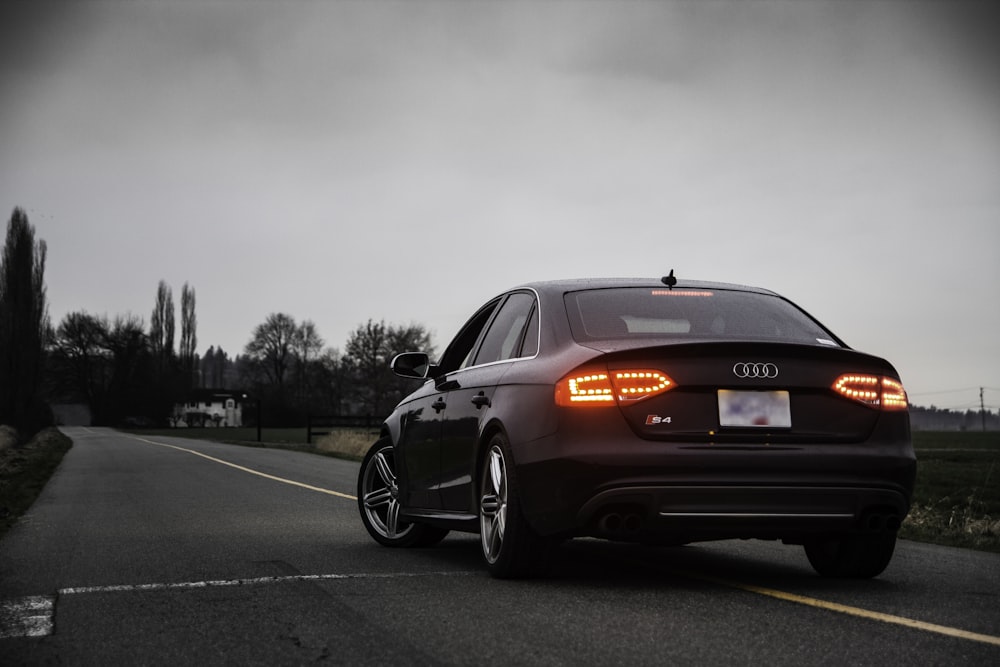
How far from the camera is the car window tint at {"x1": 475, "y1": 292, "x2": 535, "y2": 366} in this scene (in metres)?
6.50

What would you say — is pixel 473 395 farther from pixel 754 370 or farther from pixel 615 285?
pixel 754 370

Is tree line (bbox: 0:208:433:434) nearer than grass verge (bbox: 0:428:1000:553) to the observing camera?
No

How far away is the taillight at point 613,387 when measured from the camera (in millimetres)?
5336

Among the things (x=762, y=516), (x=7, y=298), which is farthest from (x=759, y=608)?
(x=7, y=298)

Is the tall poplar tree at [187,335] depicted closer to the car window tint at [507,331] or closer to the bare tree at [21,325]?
the bare tree at [21,325]

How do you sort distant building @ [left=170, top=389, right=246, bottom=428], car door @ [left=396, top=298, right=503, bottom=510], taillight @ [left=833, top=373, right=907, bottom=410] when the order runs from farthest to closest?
1. distant building @ [left=170, top=389, right=246, bottom=428]
2. car door @ [left=396, top=298, right=503, bottom=510]
3. taillight @ [left=833, top=373, right=907, bottom=410]

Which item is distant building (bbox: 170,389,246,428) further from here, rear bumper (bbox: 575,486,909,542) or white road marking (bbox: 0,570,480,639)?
rear bumper (bbox: 575,486,909,542)

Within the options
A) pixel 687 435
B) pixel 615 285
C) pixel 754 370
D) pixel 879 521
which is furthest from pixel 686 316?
pixel 879 521

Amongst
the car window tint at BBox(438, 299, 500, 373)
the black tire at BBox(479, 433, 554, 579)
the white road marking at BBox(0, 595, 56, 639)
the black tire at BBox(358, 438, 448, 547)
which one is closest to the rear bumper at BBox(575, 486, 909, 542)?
the black tire at BBox(479, 433, 554, 579)

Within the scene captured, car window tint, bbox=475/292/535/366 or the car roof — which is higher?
the car roof

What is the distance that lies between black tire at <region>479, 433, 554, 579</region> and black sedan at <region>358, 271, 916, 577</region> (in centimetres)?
1

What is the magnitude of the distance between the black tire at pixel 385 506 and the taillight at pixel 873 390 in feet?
10.4

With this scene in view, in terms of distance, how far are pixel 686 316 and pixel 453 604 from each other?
6.74 ft

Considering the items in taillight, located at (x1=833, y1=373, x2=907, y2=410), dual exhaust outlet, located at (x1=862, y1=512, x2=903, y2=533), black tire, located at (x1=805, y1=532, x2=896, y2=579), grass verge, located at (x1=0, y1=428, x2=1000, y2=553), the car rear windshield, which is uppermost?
the car rear windshield
